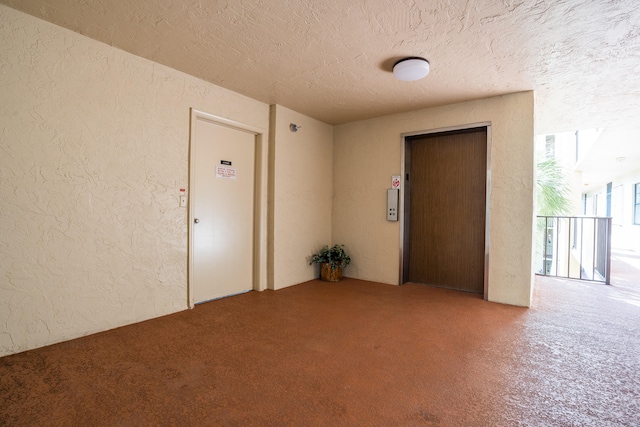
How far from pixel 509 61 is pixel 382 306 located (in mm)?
2746

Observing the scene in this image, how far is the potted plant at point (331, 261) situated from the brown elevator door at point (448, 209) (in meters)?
1.04

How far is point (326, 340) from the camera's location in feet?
8.64

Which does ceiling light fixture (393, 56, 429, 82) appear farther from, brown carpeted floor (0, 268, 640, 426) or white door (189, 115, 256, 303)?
brown carpeted floor (0, 268, 640, 426)

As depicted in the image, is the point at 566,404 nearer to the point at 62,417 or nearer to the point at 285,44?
the point at 62,417

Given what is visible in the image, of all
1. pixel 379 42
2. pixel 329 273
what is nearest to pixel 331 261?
pixel 329 273

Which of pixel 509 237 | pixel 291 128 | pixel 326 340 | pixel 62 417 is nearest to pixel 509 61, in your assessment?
pixel 509 237

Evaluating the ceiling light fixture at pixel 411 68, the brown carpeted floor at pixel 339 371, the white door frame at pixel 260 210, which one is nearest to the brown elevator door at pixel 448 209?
the brown carpeted floor at pixel 339 371

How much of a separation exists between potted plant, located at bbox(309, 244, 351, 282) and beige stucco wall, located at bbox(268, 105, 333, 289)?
0.12 m

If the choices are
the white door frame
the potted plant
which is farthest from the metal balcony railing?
the white door frame

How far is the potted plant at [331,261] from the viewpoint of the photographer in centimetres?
480

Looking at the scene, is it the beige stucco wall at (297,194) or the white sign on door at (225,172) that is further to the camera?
the beige stucco wall at (297,194)

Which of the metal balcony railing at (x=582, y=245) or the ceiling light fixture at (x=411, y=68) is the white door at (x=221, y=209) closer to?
the ceiling light fixture at (x=411, y=68)

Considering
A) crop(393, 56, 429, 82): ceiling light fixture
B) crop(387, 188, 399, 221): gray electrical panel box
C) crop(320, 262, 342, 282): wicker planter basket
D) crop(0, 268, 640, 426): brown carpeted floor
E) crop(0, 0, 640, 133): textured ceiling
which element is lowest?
crop(0, 268, 640, 426): brown carpeted floor

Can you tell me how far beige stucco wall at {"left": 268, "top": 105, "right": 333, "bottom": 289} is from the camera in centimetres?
425
